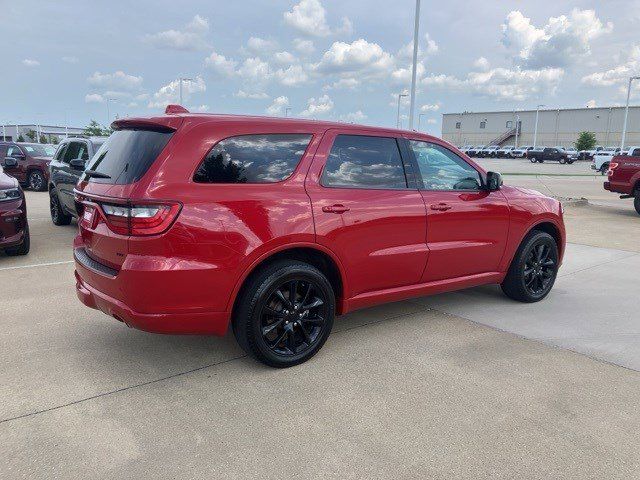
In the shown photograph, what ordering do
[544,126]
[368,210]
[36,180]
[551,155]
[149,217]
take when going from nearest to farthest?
[149,217]
[368,210]
[36,180]
[551,155]
[544,126]

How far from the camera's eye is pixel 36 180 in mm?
17312

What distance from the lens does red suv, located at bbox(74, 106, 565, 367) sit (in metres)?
3.11

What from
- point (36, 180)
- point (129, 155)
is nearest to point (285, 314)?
point (129, 155)

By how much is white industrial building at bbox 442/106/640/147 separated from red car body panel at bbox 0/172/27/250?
89.5 metres

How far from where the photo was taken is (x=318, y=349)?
380cm

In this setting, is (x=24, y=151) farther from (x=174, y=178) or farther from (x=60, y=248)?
(x=174, y=178)

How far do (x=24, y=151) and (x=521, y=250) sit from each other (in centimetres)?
1711

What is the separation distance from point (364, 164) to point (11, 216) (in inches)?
201

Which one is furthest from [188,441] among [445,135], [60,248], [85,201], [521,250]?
[445,135]

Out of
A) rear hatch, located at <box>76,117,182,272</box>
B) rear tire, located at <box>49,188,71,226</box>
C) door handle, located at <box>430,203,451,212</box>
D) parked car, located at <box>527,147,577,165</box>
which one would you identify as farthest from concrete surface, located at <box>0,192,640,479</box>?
parked car, located at <box>527,147,577,165</box>

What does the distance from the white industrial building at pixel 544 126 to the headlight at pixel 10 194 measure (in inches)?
3522

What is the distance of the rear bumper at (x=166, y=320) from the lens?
3.16 metres

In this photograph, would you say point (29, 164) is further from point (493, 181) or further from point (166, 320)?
point (493, 181)

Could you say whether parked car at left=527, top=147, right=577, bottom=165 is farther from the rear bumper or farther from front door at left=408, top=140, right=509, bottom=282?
the rear bumper
